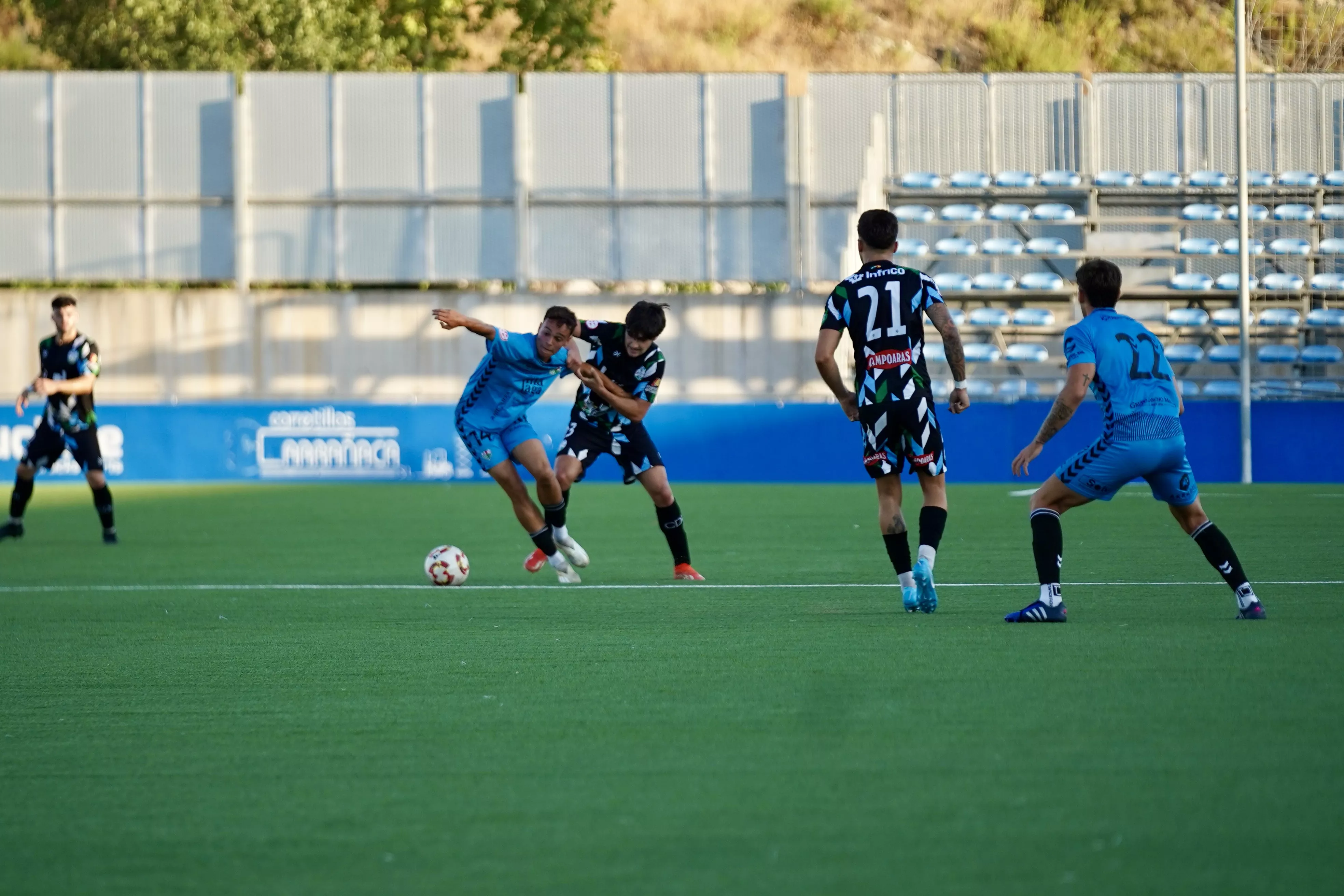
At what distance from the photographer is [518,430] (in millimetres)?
10516

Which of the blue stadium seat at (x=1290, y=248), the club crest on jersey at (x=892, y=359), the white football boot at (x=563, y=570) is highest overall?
the blue stadium seat at (x=1290, y=248)

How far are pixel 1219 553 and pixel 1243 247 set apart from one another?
18.4 meters

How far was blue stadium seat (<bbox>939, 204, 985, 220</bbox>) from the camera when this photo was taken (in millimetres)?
30375

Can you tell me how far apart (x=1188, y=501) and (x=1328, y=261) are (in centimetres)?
2634

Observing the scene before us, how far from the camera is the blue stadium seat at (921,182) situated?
3130 centimetres

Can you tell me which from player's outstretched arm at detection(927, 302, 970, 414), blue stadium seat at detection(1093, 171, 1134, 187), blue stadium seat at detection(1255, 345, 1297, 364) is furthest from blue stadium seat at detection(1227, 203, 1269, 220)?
player's outstretched arm at detection(927, 302, 970, 414)

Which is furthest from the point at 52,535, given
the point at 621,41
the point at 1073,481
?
the point at 621,41

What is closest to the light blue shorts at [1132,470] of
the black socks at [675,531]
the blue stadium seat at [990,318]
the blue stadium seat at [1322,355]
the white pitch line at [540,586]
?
the white pitch line at [540,586]

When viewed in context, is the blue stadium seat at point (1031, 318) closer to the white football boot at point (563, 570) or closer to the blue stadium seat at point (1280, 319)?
the blue stadium seat at point (1280, 319)

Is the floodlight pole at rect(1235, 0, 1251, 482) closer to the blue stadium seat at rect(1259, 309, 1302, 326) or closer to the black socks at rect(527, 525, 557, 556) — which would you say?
the blue stadium seat at rect(1259, 309, 1302, 326)

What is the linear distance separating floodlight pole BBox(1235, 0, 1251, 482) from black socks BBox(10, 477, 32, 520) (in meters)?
15.8

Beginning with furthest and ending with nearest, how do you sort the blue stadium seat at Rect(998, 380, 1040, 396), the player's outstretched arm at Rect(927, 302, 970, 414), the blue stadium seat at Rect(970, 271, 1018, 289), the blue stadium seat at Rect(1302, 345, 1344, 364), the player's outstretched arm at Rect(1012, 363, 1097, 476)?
the blue stadium seat at Rect(970, 271, 1018, 289), the blue stadium seat at Rect(1302, 345, 1344, 364), the blue stadium seat at Rect(998, 380, 1040, 396), the player's outstretched arm at Rect(927, 302, 970, 414), the player's outstretched arm at Rect(1012, 363, 1097, 476)

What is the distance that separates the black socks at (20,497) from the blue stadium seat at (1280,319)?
22.0 metres

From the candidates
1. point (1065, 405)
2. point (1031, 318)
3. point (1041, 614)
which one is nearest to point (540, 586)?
point (1041, 614)
